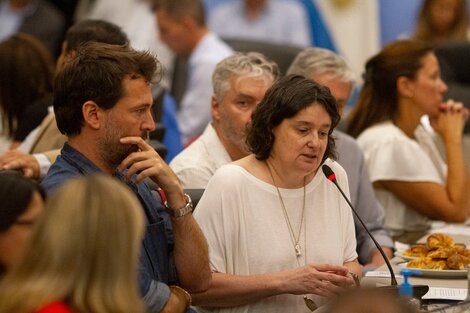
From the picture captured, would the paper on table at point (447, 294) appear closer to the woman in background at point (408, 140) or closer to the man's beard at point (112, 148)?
the man's beard at point (112, 148)

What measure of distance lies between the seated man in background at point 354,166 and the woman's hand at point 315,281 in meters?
0.89

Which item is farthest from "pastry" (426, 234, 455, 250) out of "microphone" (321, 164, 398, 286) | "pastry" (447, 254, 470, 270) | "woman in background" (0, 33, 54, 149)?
"woman in background" (0, 33, 54, 149)

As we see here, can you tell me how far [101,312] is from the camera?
7.11 feet

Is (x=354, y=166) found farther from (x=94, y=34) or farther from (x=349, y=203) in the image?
(x=94, y=34)

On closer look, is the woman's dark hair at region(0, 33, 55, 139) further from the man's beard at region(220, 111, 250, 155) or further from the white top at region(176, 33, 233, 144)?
the white top at region(176, 33, 233, 144)

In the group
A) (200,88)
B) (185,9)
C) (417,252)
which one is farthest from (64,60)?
(185,9)

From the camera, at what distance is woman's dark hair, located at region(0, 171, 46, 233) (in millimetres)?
2488

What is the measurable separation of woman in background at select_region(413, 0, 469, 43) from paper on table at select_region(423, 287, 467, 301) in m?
4.67

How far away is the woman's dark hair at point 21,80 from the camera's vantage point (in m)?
4.74

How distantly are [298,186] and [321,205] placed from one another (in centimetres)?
10

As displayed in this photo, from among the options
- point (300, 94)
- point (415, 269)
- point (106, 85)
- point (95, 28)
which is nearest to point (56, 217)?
point (106, 85)

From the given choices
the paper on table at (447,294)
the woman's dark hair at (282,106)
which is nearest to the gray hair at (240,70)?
the woman's dark hair at (282,106)

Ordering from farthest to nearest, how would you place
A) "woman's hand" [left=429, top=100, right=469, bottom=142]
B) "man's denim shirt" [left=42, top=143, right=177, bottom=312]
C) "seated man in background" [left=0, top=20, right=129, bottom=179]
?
"woman's hand" [left=429, top=100, right=469, bottom=142], "seated man in background" [left=0, top=20, right=129, bottom=179], "man's denim shirt" [left=42, top=143, right=177, bottom=312]

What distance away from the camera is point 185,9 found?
679cm
